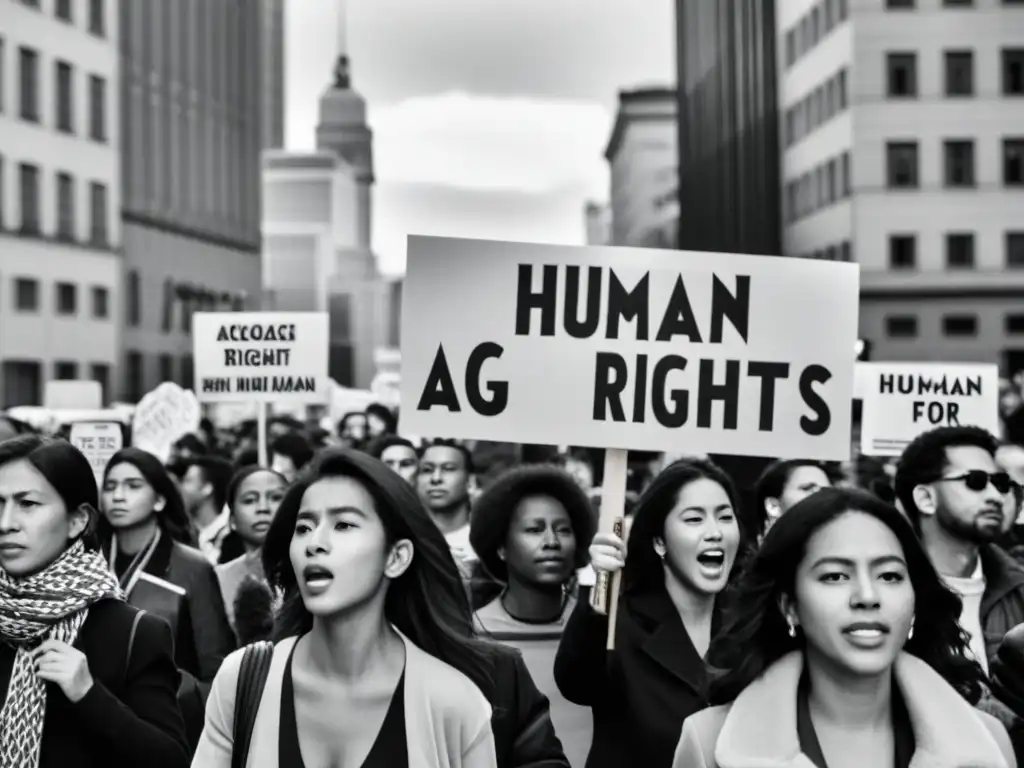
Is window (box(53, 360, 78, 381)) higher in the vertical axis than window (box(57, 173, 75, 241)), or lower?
lower

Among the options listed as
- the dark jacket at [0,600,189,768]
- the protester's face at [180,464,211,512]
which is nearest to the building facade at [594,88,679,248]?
the protester's face at [180,464,211,512]

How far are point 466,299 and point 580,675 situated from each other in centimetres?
129

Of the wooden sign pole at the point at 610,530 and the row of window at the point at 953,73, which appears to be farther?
the row of window at the point at 953,73

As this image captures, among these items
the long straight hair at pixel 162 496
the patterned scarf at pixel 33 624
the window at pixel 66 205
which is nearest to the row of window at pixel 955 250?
the window at pixel 66 205

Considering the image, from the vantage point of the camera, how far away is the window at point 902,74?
5372 centimetres

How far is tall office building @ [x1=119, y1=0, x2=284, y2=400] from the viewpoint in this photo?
60969mm

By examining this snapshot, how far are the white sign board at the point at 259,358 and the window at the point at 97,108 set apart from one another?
1687 inches

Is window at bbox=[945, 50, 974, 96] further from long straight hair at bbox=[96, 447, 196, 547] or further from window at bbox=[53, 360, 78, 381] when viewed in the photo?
long straight hair at bbox=[96, 447, 196, 547]

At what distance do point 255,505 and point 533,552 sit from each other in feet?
8.48

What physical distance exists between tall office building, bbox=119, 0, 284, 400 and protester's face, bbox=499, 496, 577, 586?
52.0 metres

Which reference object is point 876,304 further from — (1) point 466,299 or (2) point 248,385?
(1) point 466,299

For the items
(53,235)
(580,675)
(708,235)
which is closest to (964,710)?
(580,675)

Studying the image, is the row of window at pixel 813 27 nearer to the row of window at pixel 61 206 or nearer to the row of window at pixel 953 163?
the row of window at pixel 953 163

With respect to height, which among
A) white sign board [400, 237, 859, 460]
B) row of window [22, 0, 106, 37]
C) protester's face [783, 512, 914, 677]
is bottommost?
protester's face [783, 512, 914, 677]
